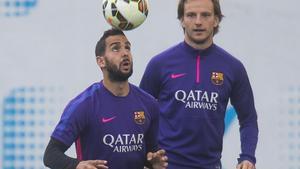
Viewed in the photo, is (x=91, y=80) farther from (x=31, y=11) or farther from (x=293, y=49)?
(x=293, y=49)

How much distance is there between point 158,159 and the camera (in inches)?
192

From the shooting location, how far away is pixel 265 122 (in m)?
7.05

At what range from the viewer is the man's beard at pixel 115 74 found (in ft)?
16.0

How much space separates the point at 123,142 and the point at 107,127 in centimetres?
11

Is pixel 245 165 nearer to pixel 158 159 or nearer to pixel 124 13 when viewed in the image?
pixel 158 159

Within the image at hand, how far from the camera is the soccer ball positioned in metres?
5.23

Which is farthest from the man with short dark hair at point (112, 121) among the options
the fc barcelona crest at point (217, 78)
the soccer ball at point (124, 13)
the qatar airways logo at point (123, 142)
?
the fc barcelona crest at point (217, 78)

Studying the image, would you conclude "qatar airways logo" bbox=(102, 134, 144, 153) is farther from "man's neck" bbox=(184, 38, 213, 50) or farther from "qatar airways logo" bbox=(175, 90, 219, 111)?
"man's neck" bbox=(184, 38, 213, 50)

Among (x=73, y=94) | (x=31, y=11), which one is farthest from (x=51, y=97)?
(x=31, y=11)

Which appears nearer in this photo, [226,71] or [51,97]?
[226,71]

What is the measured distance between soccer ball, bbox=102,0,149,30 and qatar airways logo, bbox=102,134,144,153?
26.6 inches

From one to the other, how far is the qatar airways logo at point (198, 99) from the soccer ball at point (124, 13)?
45 centimetres

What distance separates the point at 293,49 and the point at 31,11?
6.19 feet

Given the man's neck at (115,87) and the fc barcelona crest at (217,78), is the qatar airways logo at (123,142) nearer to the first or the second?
the man's neck at (115,87)
